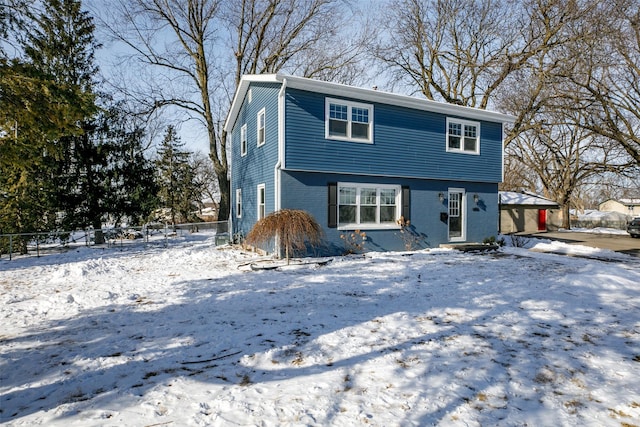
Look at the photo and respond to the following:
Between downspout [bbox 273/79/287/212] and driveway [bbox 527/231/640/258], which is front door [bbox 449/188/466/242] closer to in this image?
driveway [bbox 527/231/640/258]

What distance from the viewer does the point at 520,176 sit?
1350 inches

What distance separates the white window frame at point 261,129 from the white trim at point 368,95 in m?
1.16

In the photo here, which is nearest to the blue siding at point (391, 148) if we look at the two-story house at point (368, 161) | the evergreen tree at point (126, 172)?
the two-story house at point (368, 161)

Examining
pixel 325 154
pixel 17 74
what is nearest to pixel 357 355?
pixel 17 74

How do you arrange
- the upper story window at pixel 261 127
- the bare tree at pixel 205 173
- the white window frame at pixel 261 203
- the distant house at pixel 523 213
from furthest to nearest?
the bare tree at pixel 205 173 < the distant house at pixel 523 213 < the upper story window at pixel 261 127 < the white window frame at pixel 261 203

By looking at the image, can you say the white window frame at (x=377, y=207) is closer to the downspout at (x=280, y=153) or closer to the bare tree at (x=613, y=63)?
the downspout at (x=280, y=153)

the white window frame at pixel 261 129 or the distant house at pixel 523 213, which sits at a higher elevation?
the white window frame at pixel 261 129

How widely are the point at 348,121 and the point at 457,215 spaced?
6135mm

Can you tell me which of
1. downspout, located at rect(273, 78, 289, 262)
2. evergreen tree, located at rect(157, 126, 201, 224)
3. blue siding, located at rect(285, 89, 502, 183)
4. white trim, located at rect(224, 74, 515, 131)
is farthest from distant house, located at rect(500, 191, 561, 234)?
evergreen tree, located at rect(157, 126, 201, 224)

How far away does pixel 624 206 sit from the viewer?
243ft

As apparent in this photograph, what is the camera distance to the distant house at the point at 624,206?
70.5 meters

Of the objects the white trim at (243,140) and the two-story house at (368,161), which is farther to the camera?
the white trim at (243,140)

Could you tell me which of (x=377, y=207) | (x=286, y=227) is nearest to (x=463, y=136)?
(x=377, y=207)

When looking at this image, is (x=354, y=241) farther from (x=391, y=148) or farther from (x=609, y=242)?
(x=609, y=242)
